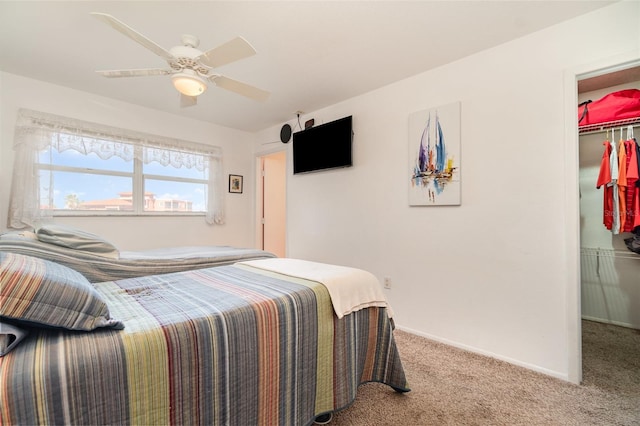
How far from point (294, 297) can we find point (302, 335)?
180 mm

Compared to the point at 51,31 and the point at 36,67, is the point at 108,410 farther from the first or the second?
the point at 36,67

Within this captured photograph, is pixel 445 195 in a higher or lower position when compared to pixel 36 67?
lower

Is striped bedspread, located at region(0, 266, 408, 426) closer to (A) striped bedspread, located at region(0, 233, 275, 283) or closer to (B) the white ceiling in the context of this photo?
(A) striped bedspread, located at region(0, 233, 275, 283)

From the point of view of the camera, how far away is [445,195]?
8.02ft

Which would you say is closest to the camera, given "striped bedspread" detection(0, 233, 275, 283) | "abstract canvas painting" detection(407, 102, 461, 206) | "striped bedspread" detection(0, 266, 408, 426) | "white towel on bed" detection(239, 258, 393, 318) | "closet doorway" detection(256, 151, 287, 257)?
"striped bedspread" detection(0, 266, 408, 426)

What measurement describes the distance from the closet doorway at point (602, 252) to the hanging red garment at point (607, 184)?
0.25 meters

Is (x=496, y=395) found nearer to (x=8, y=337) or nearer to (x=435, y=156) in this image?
(x=435, y=156)

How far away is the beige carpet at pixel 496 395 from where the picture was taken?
4.96 ft

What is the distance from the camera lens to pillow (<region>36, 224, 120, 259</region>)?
179cm

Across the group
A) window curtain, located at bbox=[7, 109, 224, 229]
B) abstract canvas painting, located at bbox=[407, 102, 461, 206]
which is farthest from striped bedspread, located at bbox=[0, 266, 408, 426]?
window curtain, located at bbox=[7, 109, 224, 229]

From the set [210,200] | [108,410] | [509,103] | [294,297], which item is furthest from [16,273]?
[210,200]

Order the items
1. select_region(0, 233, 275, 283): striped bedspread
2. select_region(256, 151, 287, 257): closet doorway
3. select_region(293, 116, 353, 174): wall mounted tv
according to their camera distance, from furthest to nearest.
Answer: select_region(256, 151, 287, 257): closet doorway → select_region(293, 116, 353, 174): wall mounted tv → select_region(0, 233, 275, 283): striped bedspread

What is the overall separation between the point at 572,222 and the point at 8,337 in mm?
2855

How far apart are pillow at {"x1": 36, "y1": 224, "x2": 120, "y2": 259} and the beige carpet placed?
75.9 inches
